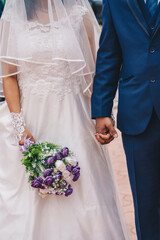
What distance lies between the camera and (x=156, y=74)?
2133mm

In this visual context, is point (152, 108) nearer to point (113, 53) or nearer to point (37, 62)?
point (113, 53)

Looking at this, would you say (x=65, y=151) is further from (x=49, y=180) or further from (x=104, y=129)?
(x=104, y=129)

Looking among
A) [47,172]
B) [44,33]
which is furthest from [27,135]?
[44,33]

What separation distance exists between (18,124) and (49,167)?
→ 1.31ft

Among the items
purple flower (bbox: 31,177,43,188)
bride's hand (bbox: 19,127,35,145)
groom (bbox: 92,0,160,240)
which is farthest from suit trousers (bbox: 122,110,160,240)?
bride's hand (bbox: 19,127,35,145)

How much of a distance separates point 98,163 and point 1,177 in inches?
28.3

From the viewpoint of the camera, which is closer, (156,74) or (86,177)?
(156,74)

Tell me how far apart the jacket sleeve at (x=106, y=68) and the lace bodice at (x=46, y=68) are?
0.39 m

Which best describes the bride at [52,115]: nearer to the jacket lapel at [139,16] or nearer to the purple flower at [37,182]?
the purple flower at [37,182]

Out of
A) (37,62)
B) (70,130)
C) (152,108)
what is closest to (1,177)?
(70,130)

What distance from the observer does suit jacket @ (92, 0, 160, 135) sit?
2123 millimetres

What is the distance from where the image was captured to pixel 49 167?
8.26 feet

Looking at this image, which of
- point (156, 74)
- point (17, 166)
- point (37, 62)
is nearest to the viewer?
point (156, 74)

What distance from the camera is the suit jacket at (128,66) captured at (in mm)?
2123
